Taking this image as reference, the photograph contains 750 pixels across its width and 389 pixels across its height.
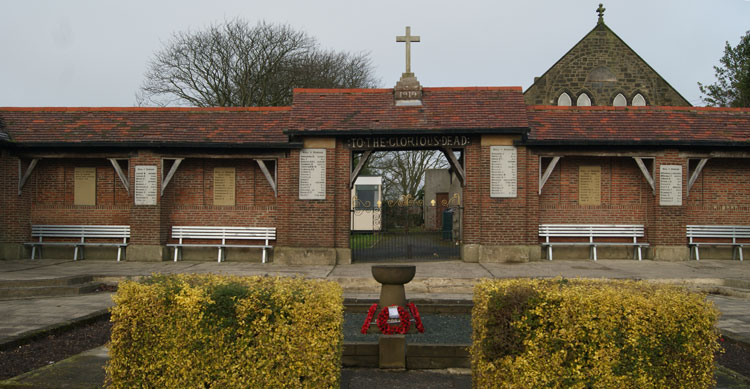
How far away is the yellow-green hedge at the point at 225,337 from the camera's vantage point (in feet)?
13.2

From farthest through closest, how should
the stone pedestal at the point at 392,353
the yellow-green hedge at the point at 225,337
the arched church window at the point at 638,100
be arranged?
the arched church window at the point at 638,100
the stone pedestal at the point at 392,353
the yellow-green hedge at the point at 225,337

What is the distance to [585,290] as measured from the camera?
435 centimetres

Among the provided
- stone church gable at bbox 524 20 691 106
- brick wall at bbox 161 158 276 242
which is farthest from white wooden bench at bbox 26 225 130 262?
stone church gable at bbox 524 20 691 106

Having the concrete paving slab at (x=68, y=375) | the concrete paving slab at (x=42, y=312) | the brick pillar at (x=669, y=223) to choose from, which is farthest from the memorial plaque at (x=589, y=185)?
the concrete paving slab at (x=68, y=375)

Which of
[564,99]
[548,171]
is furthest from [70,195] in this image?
[564,99]

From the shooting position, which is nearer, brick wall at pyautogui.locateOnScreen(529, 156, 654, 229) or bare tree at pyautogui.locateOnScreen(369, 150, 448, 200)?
brick wall at pyautogui.locateOnScreen(529, 156, 654, 229)

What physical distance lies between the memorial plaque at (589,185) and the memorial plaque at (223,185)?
32.6 feet

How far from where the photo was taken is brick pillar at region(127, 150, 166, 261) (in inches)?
555

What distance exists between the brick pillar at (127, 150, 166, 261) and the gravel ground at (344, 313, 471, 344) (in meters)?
7.85

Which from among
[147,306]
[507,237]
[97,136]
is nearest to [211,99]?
[97,136]

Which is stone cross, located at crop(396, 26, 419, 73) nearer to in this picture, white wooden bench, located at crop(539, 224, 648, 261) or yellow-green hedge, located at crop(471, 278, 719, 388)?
white wooden bench, located at crop(539, 224, 648, 261)

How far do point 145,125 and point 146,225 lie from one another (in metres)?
2.92

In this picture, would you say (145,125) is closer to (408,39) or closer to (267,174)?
(267,174)

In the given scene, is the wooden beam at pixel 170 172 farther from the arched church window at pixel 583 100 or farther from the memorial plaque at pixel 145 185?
the arched church window at pixel 583 100
